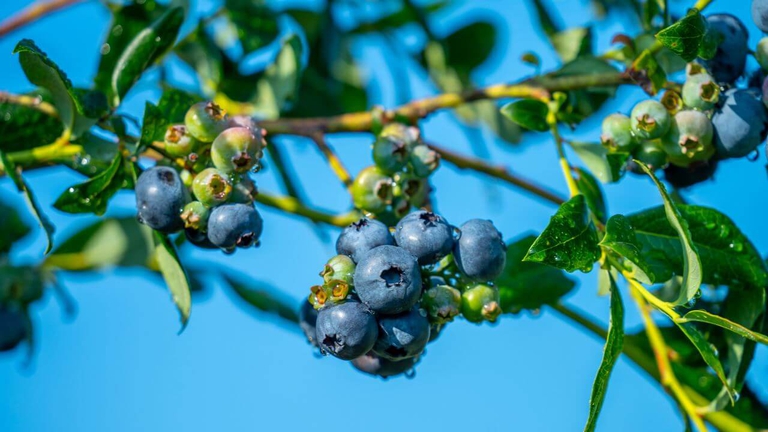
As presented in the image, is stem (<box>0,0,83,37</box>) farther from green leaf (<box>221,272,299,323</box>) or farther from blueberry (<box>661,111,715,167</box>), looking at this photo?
blueberry (<box>661,111,715,167</box>)

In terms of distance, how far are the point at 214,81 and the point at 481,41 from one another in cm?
129

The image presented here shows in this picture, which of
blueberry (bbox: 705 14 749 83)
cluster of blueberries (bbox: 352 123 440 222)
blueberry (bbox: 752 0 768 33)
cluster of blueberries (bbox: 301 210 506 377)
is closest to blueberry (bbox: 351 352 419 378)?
cluster of blueberries (bbox: 301 210 506 377)

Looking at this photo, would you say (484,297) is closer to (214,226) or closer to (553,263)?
(553,263)

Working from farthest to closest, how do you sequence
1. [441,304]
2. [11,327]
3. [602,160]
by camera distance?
[11,327] → [602,160] → [441,304]

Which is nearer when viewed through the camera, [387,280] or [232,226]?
[387,280]

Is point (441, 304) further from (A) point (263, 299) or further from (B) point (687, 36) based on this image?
(A) point (263, 299)

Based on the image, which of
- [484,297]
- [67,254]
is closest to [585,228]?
[484,297]

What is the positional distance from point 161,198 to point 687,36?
1.17m

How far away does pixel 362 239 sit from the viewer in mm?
1728

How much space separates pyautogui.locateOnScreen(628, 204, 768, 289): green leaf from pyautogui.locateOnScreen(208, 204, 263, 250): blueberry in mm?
871

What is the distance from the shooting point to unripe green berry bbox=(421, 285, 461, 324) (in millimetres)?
1718

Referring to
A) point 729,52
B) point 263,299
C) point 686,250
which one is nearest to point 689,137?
point 729,52

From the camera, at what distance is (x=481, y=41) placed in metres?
3.56

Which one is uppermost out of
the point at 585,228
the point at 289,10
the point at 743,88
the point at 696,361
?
the point at 743,88
